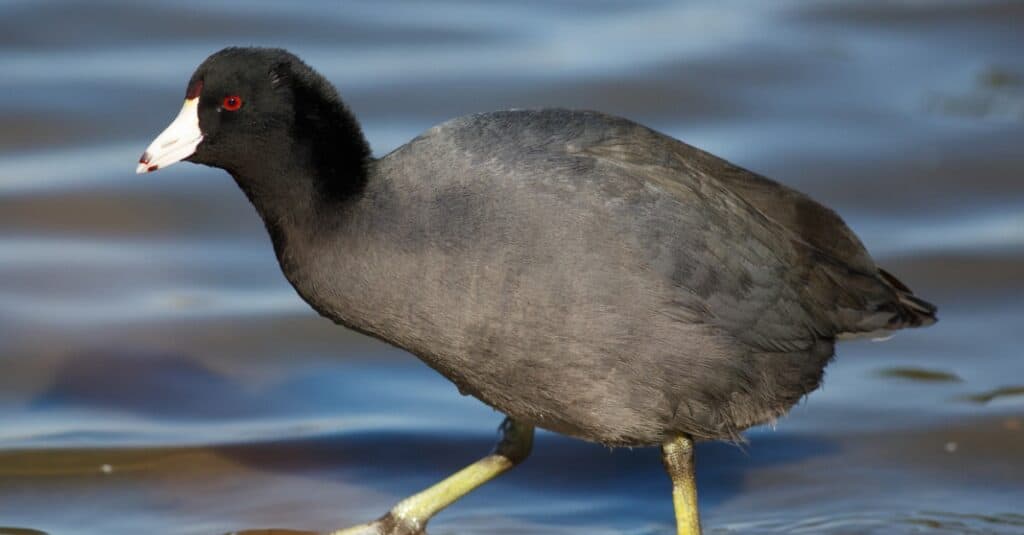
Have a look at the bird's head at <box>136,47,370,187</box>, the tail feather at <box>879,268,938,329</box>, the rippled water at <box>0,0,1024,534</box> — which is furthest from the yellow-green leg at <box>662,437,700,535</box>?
the bird's head at <box>136,47,370,187</box>

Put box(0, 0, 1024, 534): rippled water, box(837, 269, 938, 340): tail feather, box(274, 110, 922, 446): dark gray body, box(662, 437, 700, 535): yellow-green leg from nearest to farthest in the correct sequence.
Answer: box(274, 110, 922, 446): dark gray body
box(662, 437, 700, 535): yellow-green leg
box(837, 269, 938, 340): tail feather
box(0, 0, 1024, 534): rippled water

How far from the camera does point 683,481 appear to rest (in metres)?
4.33

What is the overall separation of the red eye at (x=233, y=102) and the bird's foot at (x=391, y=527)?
1334 mm

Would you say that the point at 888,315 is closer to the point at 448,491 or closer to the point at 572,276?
the point at 572,276

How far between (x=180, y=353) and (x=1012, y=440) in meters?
→ 2.96

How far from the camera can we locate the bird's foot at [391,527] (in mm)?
4594

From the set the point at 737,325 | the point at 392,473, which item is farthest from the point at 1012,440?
the point at 392,473

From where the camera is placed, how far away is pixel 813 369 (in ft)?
14.2

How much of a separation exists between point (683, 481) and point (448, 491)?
Answer: 71 centimetres

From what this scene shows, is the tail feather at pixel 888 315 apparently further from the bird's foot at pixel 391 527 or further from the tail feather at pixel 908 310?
the bird's foot at pixel 391 527

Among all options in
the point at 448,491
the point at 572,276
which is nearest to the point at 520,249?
the point at 572,276

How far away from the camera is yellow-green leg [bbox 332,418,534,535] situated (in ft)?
15.1

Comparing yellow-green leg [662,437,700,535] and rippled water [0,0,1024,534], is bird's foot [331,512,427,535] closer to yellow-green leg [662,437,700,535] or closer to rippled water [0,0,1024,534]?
rippled water [0,0,1024,534]

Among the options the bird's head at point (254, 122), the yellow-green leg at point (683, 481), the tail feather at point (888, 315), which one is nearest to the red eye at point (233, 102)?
the bird's head at point (254, 122)
